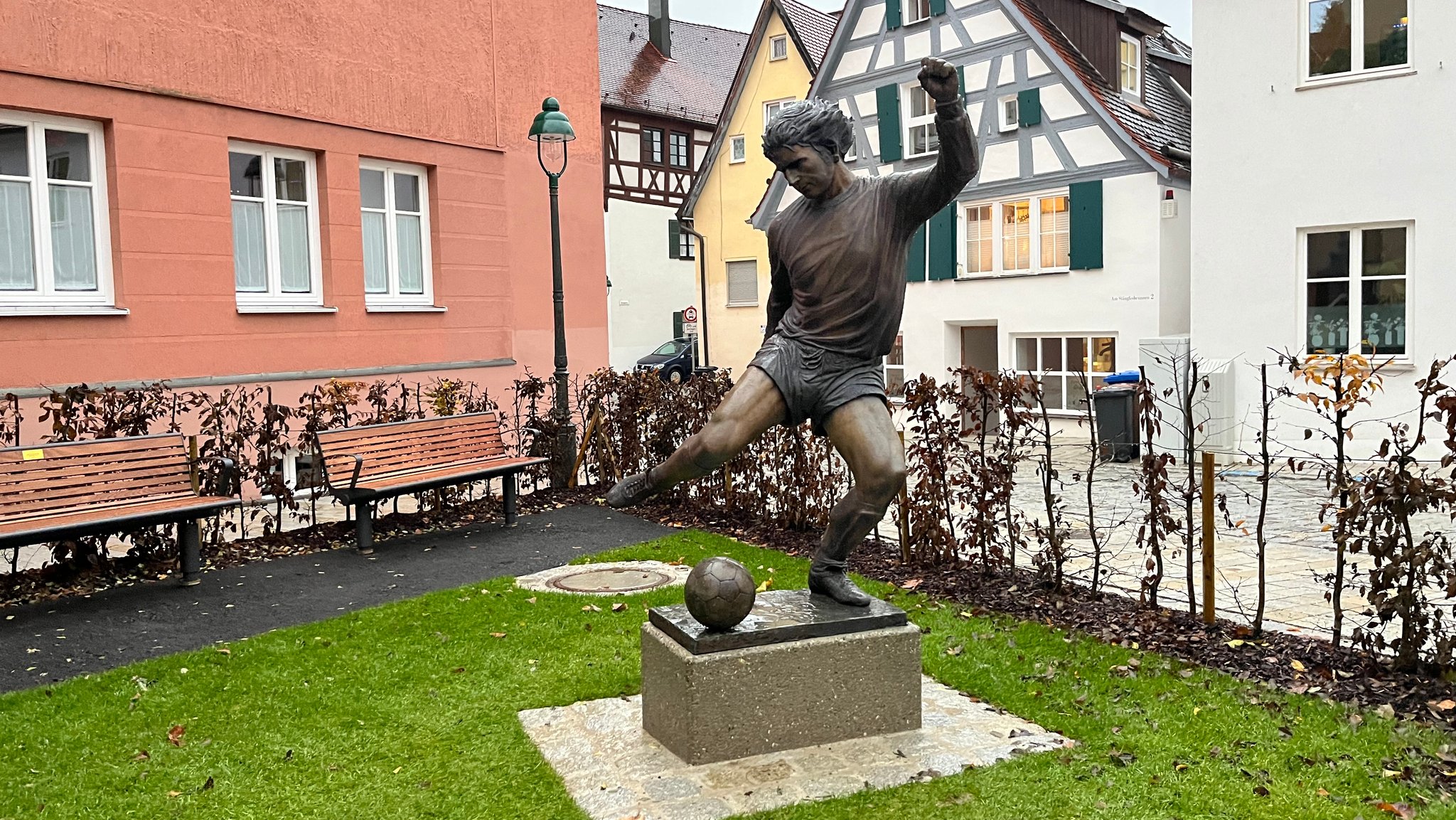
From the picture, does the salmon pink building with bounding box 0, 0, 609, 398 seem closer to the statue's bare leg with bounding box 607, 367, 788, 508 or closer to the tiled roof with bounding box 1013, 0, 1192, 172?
the tiled roof with bounding box 1013, 0, 1192, 172

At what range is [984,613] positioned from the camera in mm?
6473

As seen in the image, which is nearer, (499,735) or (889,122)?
(499,735)

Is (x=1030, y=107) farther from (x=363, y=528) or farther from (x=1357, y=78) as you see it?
(x=363, y=528)

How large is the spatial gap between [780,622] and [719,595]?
1.07ft

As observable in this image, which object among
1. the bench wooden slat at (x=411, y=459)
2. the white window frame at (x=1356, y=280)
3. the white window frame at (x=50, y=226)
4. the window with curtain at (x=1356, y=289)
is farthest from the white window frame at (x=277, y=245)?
the window with curtain at (x=1356, y=289)

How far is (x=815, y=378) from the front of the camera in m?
4.63

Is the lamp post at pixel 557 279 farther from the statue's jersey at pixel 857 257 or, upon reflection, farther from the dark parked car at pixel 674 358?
the dark parked car at pixel 674 358

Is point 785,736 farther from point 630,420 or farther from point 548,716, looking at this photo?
point 630,420

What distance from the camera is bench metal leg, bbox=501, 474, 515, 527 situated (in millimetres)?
9805

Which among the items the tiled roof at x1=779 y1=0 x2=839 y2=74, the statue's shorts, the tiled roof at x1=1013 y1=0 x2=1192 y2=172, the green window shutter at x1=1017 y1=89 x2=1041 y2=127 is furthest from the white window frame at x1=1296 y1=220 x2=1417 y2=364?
the tiled roof at x1=779 y1=0 x2=839 y2=74

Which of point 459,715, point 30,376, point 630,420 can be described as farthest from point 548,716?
point 30,376

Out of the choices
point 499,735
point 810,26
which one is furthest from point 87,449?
point 810,26

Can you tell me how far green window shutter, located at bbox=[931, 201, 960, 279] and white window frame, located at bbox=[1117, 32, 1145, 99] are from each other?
347cm

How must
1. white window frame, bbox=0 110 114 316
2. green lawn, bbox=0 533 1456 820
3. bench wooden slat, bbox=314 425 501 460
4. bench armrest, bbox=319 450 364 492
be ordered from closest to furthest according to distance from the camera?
green lawn, bbox=0 533 1456 820, bench armrest, bbox=319 450 364 492, bench wooden slat, bbox=314 425 501 460, white window frame, bbox=0 110 114 316
